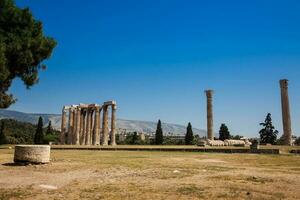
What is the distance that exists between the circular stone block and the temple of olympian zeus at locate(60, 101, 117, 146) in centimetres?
4656

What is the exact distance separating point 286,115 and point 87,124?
126 feet

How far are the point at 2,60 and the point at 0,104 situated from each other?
26.8ft

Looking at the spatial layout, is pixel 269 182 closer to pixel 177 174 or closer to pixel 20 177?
pixel 177 174

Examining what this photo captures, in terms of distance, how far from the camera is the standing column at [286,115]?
52125 mm

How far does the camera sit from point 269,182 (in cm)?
1202

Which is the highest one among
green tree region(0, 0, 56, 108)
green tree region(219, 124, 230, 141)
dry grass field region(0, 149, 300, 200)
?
green tree region(0, 0, 56, 108)

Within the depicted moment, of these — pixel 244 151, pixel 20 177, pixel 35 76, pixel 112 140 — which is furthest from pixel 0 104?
pixel 112 140

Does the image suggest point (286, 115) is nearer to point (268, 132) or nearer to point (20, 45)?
point (268, 132)

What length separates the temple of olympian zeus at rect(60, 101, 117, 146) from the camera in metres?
66.9

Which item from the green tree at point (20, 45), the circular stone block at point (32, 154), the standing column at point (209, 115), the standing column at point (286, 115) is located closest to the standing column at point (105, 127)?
the standing column at point (209, 115)

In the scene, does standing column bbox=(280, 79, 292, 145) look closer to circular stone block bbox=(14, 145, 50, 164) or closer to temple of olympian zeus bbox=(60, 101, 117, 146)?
temple of olympian zeus bbox=(60, 101, 117, 146)

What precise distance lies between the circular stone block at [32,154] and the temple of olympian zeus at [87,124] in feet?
153

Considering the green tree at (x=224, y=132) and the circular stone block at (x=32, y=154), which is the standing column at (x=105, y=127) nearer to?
the green tree at (x=224, y=132)

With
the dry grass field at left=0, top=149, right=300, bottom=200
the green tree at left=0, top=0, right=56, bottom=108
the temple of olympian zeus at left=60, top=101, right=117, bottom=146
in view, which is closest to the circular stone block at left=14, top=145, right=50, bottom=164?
the dry grass field at left=0, top=149, right=300, bottom=200
